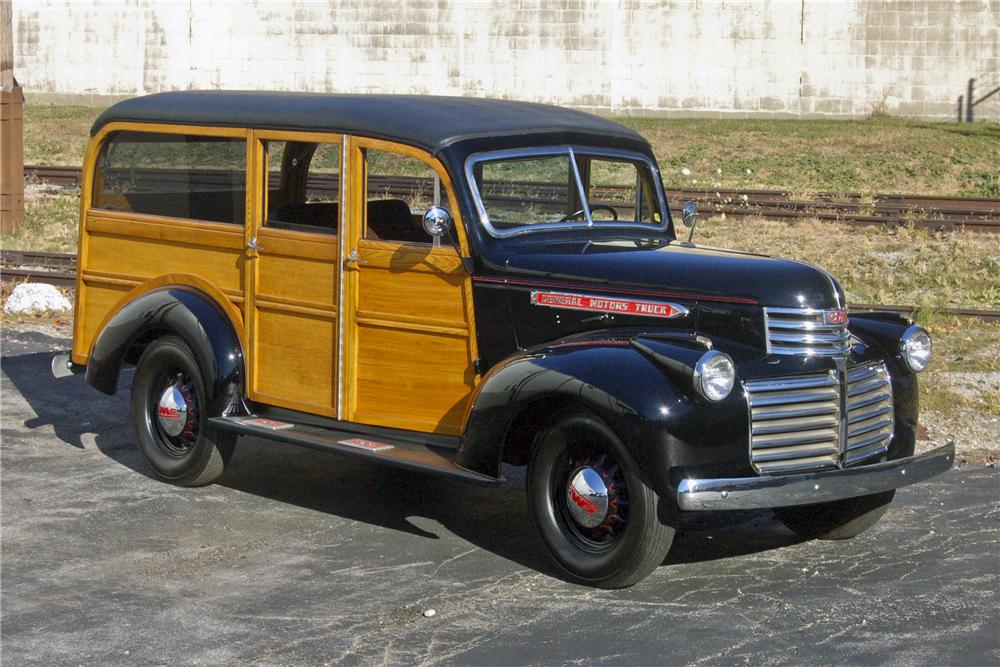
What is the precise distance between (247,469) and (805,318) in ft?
11.5

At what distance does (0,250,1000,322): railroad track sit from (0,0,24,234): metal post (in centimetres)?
204

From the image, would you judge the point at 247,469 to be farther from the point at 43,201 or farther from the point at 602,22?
the point at 602,22

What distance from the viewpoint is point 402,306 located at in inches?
261

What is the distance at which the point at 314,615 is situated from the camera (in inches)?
216

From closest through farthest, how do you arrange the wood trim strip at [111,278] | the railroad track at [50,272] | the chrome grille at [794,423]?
the chrome grille at [794,423] < the wood trim strip at [111,278] < the railroad track at [50,272]

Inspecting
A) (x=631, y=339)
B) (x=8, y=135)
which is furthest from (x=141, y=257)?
(x=8, y=135)

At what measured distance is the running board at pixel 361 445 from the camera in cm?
617

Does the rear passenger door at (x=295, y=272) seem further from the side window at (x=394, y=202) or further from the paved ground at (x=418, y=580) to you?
the paved ground at (x=418, y=580)

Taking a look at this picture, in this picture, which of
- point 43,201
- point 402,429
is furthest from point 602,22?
point 402,429

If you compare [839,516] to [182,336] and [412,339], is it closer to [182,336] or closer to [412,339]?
[412,339]

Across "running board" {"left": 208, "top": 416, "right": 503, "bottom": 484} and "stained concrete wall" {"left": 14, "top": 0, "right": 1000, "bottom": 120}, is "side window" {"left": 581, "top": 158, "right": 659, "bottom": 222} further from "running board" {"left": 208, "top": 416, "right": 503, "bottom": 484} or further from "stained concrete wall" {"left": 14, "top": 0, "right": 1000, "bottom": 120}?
"stained concrete wall" {"left": 14, "top": 0, "right": 1000, "bottom": 120}

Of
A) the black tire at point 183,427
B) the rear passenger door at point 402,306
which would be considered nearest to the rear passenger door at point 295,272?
the rear passenger door at point 402,306

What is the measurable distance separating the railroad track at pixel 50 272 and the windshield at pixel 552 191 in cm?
467

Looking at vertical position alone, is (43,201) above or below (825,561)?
above
